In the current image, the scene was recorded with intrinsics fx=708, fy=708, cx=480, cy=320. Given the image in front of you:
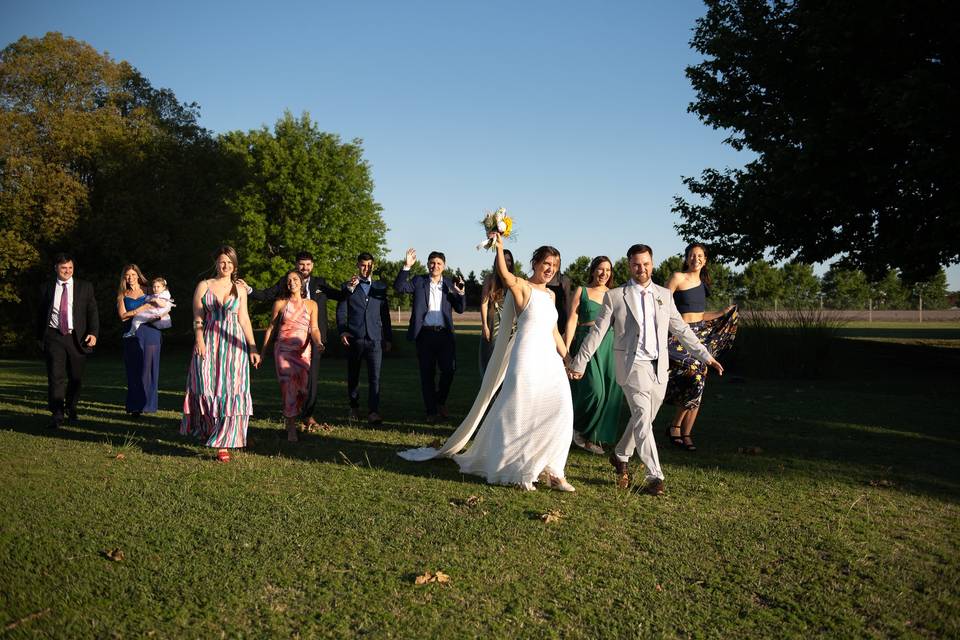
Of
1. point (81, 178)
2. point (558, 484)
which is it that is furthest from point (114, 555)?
point (81, 178)

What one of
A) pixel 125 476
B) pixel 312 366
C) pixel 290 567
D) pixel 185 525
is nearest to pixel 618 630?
pixel 290 567

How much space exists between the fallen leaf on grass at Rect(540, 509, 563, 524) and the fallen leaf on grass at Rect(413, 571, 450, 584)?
1.36 m

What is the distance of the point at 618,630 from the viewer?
3732 millimetres

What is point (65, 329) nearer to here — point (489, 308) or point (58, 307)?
point (58, 307)

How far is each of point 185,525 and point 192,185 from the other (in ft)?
117

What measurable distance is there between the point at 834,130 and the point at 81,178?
32665 millimetres

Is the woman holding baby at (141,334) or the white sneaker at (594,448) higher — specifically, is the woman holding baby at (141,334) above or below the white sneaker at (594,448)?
above

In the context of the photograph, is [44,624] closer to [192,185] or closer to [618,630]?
[618,630]

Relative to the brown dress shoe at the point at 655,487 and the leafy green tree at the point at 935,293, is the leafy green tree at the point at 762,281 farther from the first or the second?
the brown dress shoe at the point at 655,487

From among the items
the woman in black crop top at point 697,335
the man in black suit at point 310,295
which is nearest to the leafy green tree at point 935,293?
the woman in black crop top at point 697,335

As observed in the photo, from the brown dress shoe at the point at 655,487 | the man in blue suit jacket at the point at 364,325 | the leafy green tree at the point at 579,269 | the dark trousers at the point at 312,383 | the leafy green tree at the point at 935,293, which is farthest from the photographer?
the leafy green tree at the point at 935,293

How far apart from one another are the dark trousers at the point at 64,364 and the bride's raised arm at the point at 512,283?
Result: 7.15 meters

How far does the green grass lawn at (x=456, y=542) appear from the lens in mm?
3865

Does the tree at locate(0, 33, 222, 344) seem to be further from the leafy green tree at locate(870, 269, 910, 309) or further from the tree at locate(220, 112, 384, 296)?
the leafy green tree at locate(870, 269, 910, 309)
